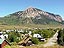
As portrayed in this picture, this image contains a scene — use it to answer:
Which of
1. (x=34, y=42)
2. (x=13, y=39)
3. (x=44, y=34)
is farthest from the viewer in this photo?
(x=44, y=34)

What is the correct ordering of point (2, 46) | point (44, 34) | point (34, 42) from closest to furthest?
point (2, 46)
point (34, 42)
point (44, 34)

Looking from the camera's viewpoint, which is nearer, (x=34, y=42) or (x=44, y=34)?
(x=34, y=42)

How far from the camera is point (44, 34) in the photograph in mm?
141125

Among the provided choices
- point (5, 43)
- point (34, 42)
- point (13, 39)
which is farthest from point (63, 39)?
point (5, 43)

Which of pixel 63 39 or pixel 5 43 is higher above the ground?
pixel 5 43

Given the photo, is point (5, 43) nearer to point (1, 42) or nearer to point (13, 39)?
point (1, 42)

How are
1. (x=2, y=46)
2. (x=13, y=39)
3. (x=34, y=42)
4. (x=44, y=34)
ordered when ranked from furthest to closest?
(x=44, y=34) → (x=13, y=39) → (x=34, y=42) → (x=2, y=46)

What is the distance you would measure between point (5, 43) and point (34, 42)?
4999 cm

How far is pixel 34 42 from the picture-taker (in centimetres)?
8631

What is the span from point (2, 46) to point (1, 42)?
79 cm

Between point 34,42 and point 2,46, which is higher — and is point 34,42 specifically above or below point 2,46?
below

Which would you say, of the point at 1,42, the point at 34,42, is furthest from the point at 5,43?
the point at 34,42

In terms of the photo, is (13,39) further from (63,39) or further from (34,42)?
(63,39)

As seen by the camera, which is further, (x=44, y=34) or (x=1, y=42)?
(x=44, y=34)
